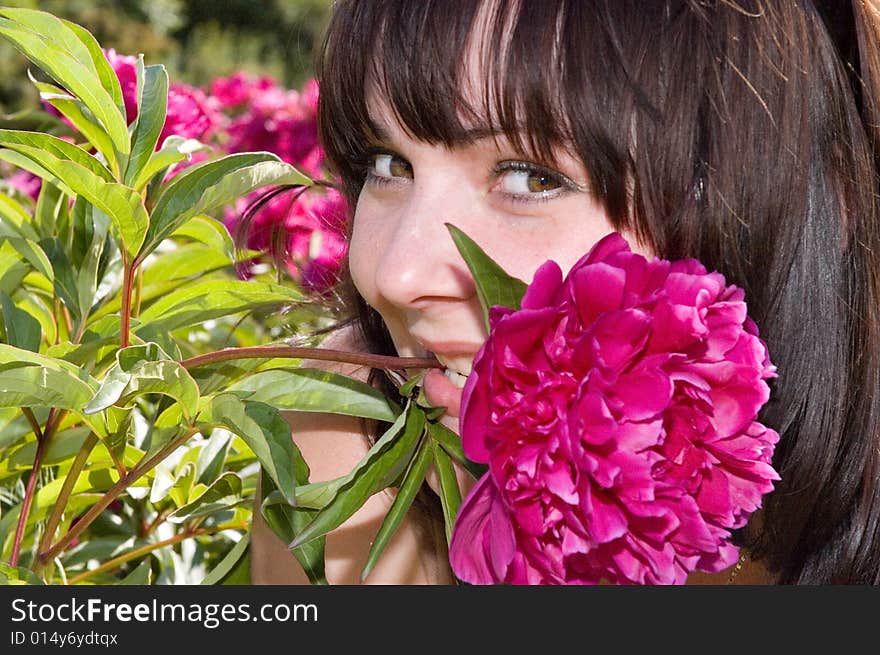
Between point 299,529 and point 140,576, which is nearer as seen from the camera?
point 299,529

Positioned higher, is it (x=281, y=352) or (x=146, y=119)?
(x=146, y=119)

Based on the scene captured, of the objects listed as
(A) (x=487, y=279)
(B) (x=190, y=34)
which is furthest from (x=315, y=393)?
(B) (x=190, y=34)

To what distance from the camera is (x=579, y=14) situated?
3.35 ft

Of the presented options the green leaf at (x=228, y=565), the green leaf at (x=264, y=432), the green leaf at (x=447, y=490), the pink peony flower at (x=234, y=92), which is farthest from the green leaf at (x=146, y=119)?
the pink peony flower at (x=234, y=92)

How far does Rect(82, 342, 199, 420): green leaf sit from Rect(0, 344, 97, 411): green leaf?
3cm

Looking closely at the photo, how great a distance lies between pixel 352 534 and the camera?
1432mm

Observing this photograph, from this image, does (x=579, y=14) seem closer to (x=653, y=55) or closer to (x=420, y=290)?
(x=653, y=55)

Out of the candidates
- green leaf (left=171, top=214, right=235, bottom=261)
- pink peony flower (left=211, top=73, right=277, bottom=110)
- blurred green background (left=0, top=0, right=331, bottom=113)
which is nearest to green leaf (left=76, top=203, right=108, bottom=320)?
green leaf (left=171, top=214, right=235, bottom=261)

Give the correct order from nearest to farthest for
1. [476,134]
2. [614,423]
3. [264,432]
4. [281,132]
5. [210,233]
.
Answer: [614,423] < [264,432] < [476,134] < [210,233] < [281,132]

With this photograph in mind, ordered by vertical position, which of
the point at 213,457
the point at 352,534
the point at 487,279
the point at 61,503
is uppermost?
the point at 487,279

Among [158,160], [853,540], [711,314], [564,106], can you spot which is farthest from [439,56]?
[853,540]

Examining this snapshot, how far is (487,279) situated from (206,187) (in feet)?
0.95

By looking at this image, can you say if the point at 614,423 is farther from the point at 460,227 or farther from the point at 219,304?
the point at 219,304

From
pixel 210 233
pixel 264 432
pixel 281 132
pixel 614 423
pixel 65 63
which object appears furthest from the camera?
pixel 281 132
